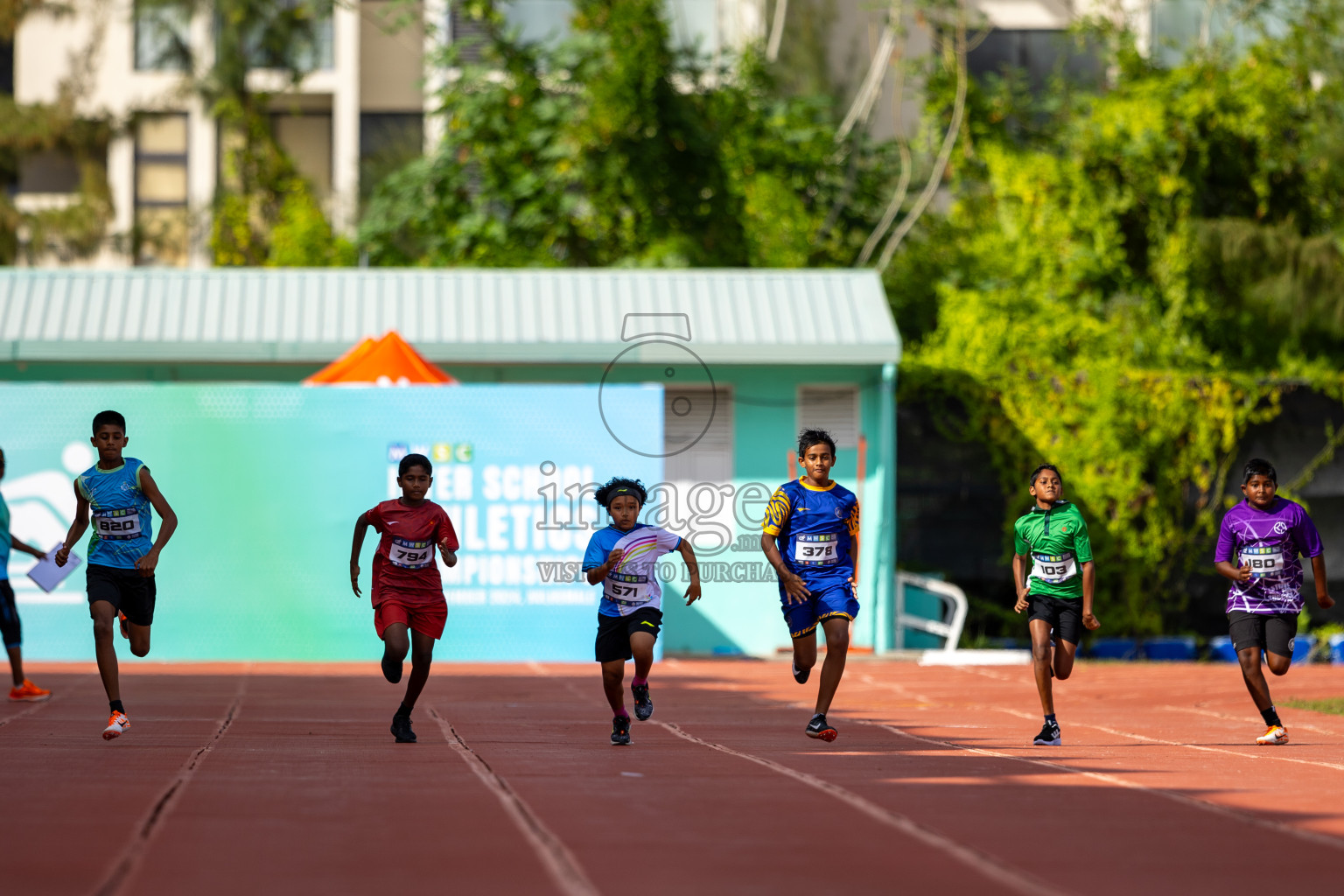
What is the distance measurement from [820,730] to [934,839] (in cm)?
336

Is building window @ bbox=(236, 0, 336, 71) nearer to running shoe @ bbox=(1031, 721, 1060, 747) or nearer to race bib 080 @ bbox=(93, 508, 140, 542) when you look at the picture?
race bib 080 @ bbox=(93, 508, 140, 542)

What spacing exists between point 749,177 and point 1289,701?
14.5 metres

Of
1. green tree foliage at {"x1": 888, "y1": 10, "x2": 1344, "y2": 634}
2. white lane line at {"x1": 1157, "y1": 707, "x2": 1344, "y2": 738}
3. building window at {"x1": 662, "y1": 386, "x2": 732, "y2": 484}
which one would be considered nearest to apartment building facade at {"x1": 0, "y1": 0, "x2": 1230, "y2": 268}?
green tree foliage at {"x1": 888, "y1": 10, "x2": 1344, "y2": 634}

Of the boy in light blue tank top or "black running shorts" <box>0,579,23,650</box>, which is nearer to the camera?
the boy in light blue tank top

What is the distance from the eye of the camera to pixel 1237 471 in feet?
58.5

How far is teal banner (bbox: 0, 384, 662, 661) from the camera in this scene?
51.6 ft

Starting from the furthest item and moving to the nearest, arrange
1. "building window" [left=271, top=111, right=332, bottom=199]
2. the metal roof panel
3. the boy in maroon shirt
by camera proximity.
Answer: "building window" [left=271, top=111, right=332, bottom=199]
the metal roof panel
the boy in maroon shirt

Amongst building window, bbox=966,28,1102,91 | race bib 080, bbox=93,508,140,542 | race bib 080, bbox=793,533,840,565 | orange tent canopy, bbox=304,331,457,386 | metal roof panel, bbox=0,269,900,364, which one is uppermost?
building window, bbox=966,28,1102,91

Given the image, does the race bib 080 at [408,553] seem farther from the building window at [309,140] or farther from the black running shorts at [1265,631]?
the building window at [309,140]

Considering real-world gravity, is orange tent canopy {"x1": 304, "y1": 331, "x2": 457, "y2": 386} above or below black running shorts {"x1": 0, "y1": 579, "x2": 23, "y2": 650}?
above

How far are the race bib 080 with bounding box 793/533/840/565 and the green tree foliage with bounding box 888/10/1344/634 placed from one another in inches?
342

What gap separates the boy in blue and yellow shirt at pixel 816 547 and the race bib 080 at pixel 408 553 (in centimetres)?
189

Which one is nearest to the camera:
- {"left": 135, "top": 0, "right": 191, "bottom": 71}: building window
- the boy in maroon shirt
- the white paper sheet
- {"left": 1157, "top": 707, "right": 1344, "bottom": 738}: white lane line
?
the boy in maroon shirt

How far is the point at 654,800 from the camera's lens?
6.96 m
